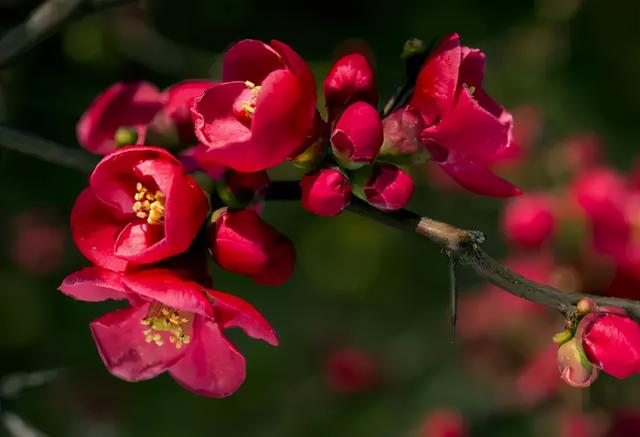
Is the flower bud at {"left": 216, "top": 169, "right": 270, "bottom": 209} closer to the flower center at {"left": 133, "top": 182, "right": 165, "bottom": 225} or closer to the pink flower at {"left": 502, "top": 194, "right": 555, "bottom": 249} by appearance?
the flower center at {"left": 133, "top": 182, "right": 165, "bottom": 225}

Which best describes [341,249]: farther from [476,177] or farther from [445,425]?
[476,177]

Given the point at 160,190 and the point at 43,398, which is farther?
the point at 43,398

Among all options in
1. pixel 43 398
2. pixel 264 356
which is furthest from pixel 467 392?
pixel 43 398

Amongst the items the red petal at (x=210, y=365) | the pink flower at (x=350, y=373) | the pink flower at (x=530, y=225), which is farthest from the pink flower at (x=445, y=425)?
the red petal at (x=210, y=365)

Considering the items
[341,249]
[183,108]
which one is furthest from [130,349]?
[341,249]

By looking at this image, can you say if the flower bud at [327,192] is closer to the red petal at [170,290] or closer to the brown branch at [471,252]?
the brown branch at [471,252]

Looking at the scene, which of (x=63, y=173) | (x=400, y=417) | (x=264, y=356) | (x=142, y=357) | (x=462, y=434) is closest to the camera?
(x=142, y=357)

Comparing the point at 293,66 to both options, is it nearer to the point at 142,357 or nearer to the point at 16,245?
the point at 142,357
